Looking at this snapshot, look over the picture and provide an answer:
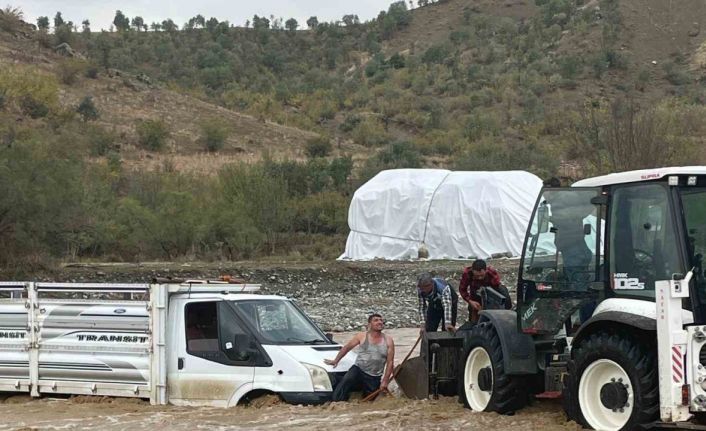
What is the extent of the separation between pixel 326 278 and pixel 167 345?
1982 centimetres

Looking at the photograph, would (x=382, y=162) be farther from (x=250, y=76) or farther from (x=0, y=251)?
(x=250, y=76)

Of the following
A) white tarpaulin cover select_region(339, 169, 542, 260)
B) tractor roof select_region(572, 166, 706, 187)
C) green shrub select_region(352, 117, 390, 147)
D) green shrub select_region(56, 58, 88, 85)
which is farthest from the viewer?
green shrub select_region(352, 117, 390, 147)

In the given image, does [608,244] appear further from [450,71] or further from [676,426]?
[450,71]

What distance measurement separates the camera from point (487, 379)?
38.9 feet

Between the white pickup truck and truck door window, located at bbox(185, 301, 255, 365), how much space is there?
0.04 feet

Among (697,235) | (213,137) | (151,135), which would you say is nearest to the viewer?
(697,235)

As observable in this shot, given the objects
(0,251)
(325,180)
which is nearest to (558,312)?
(0,251)

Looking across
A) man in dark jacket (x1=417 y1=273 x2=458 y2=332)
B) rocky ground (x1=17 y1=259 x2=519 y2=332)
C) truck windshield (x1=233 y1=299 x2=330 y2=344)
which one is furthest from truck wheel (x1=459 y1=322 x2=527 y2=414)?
rocky ground (x1=17 y1=259 x2=519 y2=332)

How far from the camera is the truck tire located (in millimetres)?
9539

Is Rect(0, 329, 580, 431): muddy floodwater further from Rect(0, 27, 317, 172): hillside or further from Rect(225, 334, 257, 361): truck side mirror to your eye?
Rect(0, 27, 317, 172): hillside

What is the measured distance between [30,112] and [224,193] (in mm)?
20320

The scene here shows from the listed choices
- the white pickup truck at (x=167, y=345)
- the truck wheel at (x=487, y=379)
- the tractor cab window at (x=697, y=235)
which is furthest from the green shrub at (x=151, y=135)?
the tractor cab window at (x=697, y=235)

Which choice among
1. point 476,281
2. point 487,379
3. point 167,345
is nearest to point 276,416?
point 167,345

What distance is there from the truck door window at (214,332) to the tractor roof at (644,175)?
4576 mm
